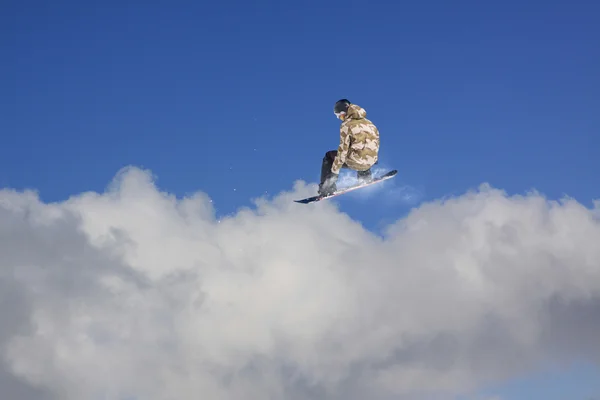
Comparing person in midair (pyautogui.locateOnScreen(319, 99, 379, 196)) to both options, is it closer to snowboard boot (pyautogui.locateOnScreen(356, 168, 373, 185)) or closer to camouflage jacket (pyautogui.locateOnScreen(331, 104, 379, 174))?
camouflage jacket (pyautogui.locateOnScreen(331, 104, 379, 174))

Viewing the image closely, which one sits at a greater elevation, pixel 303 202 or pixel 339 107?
pixel 339 107

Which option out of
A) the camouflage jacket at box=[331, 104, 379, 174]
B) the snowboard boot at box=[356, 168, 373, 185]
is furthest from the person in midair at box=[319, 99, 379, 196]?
the snowboard boot at box=[356, 168, 373, 185]

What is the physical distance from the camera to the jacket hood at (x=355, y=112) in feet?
94.8

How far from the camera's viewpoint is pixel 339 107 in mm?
28828

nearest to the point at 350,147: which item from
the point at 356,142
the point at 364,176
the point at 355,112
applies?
the point at 356,142

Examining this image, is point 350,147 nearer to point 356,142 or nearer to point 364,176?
point 356,142

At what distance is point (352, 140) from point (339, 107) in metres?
1.29

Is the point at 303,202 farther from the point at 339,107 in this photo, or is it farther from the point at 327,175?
the point at 339,107

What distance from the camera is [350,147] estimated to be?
2952 centimetres

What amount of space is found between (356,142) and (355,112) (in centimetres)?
109

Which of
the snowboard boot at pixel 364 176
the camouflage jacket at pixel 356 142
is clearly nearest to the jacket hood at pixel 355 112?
the camouflage jacket at pixel 356 142

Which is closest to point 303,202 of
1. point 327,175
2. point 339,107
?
point 327,175

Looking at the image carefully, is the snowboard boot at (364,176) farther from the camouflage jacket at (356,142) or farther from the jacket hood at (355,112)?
the jacket hood at (355,112)

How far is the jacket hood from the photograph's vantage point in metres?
28.9
